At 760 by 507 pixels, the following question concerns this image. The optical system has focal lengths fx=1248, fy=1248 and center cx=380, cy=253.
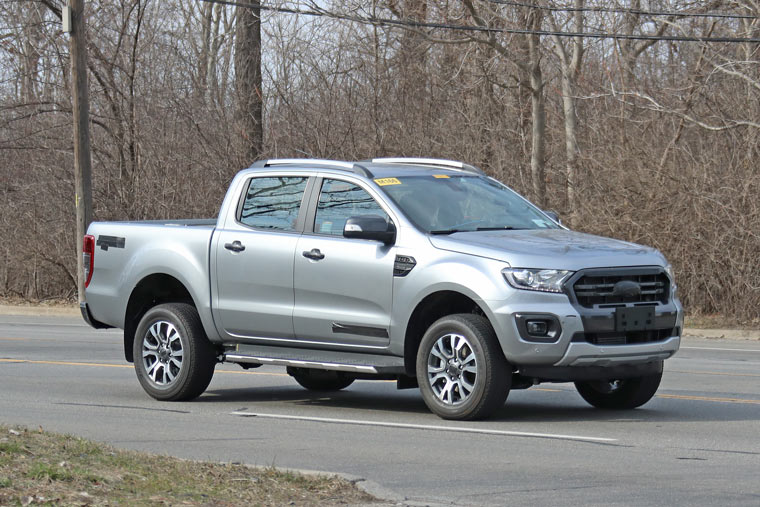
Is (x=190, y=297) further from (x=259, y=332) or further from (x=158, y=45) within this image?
(x=158, y=45)

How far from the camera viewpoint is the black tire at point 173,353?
36.5 feet

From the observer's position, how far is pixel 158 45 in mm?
29359

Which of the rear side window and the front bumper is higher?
the rear side window

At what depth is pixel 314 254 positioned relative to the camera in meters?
10.4

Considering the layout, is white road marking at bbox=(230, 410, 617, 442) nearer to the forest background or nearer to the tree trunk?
the forest background

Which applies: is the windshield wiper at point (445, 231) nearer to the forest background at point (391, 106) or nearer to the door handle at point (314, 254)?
the door handle at point (314, 254)

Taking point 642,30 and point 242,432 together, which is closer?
point 242,432

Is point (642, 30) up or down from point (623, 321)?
up

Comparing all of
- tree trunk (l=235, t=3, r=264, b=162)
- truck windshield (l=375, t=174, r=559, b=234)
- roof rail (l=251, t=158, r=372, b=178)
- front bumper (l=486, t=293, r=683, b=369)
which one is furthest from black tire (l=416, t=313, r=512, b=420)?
tree trunk (l=235, t=3, r=264, b=162)

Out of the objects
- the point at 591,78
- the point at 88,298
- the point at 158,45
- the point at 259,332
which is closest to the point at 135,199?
the point at 158,45

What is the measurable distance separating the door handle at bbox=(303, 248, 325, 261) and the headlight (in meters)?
1.78

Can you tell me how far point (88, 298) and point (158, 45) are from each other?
715 inches

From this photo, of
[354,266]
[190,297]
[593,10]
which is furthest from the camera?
[593,10]

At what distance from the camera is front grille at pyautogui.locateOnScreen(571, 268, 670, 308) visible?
30.7 feet
